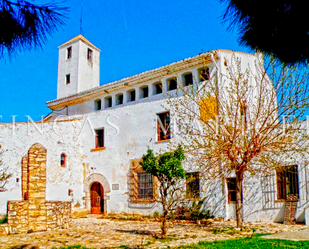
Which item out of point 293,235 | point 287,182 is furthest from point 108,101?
point 293,235

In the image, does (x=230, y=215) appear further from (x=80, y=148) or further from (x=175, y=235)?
(x=80, y=148)

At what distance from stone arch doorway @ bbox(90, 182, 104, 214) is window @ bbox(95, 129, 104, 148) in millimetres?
1931

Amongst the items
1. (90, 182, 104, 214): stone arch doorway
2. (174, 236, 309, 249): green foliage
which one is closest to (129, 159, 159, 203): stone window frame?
(90, 182, 104, 214): stone arch doorway

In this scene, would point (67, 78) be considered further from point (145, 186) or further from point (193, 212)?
point (193, 212)

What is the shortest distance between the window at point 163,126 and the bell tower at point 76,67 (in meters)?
8.41

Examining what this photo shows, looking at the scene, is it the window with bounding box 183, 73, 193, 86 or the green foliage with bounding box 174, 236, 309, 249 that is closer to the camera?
the green foliage with bounding box 174, 236, 309, 249

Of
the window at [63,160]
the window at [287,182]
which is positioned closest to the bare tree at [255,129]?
the window at [287,182]

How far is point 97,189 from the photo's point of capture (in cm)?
1805

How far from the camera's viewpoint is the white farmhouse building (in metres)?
15.4

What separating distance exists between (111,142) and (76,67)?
7.75 meters

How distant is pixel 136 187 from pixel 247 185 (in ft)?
17.2

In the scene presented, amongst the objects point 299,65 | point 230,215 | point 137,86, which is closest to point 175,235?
point 230,215

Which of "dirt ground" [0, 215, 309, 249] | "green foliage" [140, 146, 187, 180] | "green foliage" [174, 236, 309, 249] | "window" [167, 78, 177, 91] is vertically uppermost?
"window" [167, 78, 177, 91]

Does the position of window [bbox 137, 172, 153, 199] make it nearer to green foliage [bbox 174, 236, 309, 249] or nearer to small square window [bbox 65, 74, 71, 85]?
green foliage [bbox 174, 236, 309, 249]
